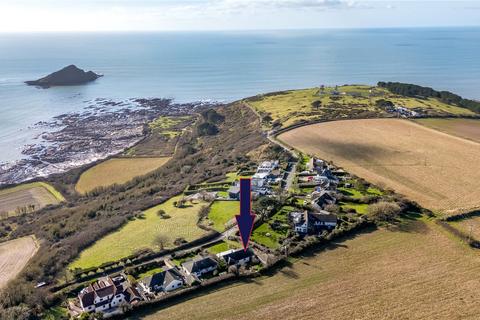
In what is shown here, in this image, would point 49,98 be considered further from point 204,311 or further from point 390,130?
point 204,311

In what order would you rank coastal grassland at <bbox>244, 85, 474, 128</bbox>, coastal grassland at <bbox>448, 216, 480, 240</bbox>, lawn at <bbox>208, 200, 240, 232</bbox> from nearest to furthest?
coastal grassland at <bbox>448, 216, 480, 240</bbox> → lawn at <bbox>208, 200, 240, 232</bbox> → coastal grassland at <bbox>244, 85, 474, 128</bbox>

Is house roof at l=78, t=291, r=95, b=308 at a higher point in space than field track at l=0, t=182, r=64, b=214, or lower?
higher

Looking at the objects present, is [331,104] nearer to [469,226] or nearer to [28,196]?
[469,226]

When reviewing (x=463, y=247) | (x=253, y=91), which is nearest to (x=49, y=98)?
(x=253, y=91)

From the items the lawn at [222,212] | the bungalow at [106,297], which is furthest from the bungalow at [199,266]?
the lawn at [222,212]

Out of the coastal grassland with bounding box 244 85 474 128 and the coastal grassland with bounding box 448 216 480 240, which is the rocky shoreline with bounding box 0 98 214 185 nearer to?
the coastal grassland with bounding box 244 85 474 128

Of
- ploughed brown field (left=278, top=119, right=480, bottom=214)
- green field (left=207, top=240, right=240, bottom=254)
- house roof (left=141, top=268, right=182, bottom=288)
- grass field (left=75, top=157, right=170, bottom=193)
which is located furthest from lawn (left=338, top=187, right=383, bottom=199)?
grass field (left=75, top=157, right=170, bottom=193)

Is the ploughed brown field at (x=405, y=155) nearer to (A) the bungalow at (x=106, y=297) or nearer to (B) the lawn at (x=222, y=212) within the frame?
(B) the lawn at (x=222, y=212)
